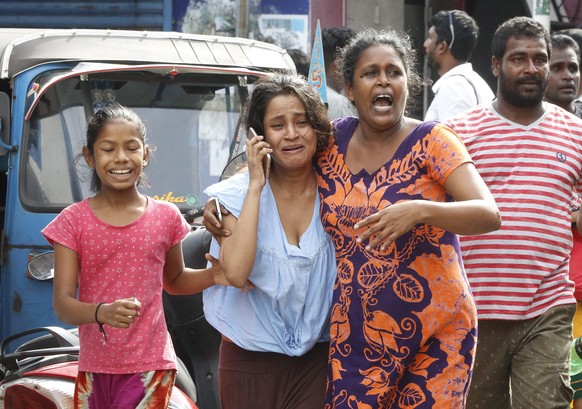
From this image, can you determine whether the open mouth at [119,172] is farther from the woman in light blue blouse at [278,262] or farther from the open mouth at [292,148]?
the open mouth at [292,148]

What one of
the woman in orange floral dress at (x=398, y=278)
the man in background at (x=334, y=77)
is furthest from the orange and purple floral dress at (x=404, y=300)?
the man in background at (x=334, y=77)

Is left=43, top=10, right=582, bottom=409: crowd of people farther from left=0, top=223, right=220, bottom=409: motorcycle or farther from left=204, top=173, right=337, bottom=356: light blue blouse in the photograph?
left=0, top=223, right=220, bottom=409: motorcycle

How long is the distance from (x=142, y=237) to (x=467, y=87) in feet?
10.4

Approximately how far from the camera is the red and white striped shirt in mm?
4383

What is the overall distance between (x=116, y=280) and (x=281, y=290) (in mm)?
549

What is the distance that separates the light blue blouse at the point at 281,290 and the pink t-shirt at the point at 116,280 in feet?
0.79

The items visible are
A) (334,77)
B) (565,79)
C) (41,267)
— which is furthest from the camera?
(334,77)

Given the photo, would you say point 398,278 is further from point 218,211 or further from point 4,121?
point 4,121

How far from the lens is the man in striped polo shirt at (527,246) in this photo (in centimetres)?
438

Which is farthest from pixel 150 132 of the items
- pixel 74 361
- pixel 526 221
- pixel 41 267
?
pixel 526 221

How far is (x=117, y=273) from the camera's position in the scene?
361 cm

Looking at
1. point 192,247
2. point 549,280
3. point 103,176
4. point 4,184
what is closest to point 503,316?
point 549,280

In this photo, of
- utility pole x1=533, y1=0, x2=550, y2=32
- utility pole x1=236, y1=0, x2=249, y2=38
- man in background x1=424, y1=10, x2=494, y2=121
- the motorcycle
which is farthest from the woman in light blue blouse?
utility pole x1=236, y1=0, x2=249, y2=38

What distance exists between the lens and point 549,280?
4.42 meters
